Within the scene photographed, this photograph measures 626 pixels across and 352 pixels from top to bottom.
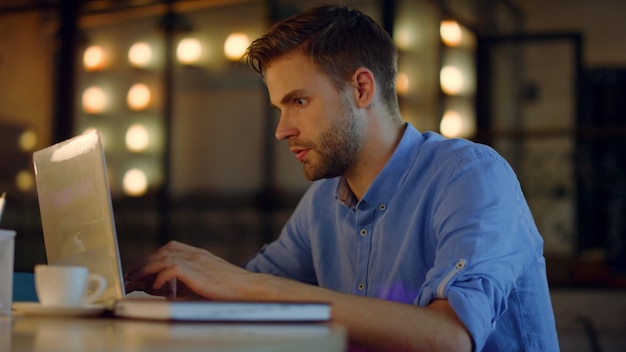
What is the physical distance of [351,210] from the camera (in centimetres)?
178

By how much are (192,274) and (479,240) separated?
1.45 feet

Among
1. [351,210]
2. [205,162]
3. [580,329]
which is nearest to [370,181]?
[351,210]

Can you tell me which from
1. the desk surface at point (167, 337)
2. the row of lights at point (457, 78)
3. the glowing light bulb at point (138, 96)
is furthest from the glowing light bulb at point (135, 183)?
the desk surface at point (167, 337)

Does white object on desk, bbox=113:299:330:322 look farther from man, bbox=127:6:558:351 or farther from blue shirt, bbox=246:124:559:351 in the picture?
blue shirt, bbox=246:124:559:351

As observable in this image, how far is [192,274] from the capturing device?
49.7 inches

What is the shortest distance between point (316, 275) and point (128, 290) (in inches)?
22.5

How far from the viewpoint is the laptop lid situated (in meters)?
1.11

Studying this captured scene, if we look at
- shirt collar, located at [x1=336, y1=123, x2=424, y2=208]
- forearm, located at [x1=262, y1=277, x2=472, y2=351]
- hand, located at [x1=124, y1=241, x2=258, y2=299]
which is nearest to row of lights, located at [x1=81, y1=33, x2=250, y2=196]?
shirt collar, located at [x1=336, y1=123, x2=424, y2=208]

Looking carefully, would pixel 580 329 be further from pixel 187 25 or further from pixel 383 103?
pixel 187 25

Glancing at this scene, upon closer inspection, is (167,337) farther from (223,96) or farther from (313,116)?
(223,96)

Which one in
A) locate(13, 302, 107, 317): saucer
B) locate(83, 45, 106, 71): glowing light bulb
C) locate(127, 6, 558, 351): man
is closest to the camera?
locate(13, 302, 107, 317): saucer

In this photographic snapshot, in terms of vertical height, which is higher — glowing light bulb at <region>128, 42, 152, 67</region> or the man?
glowing light bulb at <region>128, 42, 152, 67</region>

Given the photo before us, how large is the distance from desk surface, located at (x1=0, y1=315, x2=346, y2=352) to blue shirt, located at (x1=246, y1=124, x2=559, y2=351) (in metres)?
0.47

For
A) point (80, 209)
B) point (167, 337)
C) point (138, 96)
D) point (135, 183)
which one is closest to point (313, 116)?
point (80, 209)
